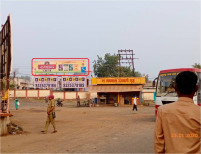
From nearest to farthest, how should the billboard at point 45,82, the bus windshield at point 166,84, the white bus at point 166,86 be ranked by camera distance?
the white bus at point 166,86
the bus windshield at point 166,84
the billboard at point 45,82

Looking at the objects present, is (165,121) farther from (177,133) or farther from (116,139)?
(116,139)

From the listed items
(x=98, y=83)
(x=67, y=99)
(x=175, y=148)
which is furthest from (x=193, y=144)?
→ (x=67, y=99)

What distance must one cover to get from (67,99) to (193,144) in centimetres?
4881

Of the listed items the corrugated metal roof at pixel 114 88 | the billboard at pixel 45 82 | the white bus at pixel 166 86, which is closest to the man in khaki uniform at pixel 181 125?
the white bus at pixel 166 86

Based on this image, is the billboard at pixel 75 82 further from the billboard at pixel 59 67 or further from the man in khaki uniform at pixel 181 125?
the man in khaki uniform at pixel 181 125

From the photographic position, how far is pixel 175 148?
106 inches

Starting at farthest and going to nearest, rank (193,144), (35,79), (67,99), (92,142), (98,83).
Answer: (67,99) → (35,79) → (98,83) → (92,142) → (193,144)

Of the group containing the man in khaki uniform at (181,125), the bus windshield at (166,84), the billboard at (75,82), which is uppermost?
the billboard at (75,82)

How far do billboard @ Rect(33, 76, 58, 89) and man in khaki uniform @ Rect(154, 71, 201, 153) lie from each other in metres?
40.1

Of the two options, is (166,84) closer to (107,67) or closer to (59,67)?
(59,67)

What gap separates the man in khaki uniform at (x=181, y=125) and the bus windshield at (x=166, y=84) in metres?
11.7

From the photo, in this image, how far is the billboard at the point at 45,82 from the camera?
41.7 meters

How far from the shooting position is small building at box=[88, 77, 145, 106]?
37969 mm

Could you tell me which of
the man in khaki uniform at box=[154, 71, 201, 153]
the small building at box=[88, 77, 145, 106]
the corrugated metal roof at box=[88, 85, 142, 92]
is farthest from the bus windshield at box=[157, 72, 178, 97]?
the corrugated metal roof at box=[88, 85, 142, 92]
